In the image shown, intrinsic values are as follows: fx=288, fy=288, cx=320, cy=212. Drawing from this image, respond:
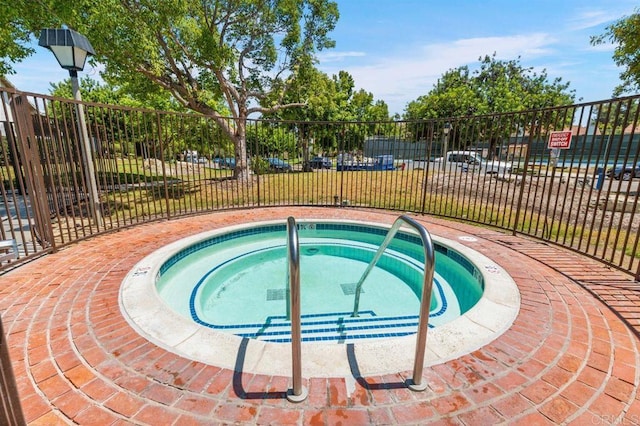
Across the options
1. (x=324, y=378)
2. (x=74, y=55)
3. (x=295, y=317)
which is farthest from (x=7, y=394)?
(x=74, y=55)

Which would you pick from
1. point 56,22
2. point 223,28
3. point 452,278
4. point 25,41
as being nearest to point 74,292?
point 452,278

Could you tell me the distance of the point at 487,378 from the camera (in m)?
2.30

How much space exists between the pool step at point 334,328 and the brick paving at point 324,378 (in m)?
1.19

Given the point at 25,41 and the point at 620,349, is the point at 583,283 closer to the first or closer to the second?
the point at 620,349

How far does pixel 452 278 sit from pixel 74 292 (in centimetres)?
554

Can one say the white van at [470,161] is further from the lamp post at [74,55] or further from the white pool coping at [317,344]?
the lamp post at [74,55]

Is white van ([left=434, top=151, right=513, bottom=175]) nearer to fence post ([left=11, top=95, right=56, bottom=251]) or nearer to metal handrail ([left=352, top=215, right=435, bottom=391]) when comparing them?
metal handrail ([left=352, top=215, right=435, bottom=391])

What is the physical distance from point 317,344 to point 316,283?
2444 mm

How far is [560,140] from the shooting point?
4777 millimetres

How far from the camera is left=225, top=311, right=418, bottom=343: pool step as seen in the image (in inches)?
140

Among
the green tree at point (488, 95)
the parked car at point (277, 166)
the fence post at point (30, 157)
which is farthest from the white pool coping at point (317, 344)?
the green tree at point (488, 95)

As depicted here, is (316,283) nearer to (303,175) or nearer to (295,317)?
(295,317)

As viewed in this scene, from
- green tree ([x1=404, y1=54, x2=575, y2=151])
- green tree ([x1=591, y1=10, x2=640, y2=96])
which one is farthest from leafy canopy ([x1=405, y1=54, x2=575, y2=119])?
green tree ([x1=591, y1=10, x2=640, y2=96])

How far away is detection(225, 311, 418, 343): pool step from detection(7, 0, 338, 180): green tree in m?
5.13
